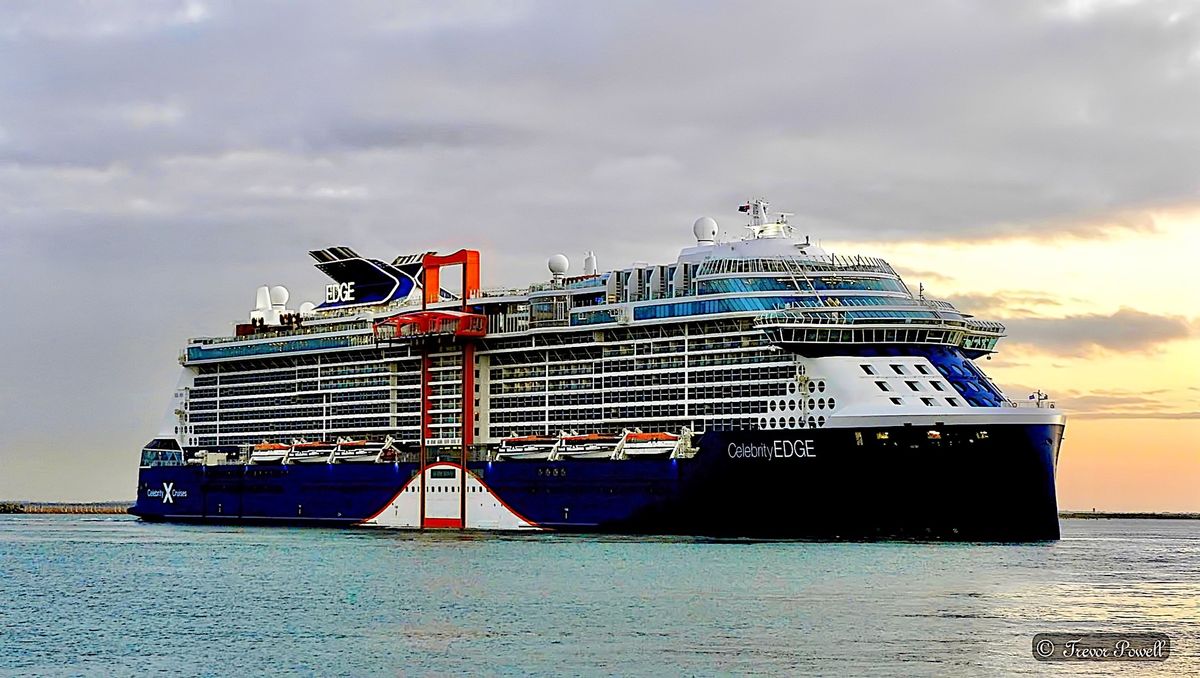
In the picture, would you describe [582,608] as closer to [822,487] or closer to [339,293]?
[822,487]

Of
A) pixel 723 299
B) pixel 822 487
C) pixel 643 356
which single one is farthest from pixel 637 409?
pixel 822 487

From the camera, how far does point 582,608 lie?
4472 cm

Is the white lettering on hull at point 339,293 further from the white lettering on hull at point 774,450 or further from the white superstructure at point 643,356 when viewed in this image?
the white lettering on hull at point 774,450

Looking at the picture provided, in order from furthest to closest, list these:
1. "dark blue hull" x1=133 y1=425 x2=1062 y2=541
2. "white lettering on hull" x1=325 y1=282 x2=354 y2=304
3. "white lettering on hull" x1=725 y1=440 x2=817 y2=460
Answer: "white lettering on hull" x1=325 y1=282 x2=354 y2=304 < "white lettering on hull" x1=725 y1=440 x2=817 y2=460 < "dark blue hull" x1=133 y1=425 x2=1062 y2=541

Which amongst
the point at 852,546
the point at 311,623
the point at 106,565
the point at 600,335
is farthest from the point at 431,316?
the point at 311,623

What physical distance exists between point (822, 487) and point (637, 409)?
35.6 feet

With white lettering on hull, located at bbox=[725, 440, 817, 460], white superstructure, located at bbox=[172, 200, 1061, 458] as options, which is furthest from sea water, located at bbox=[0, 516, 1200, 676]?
white superstructure, located at bbox=[172, 200, 1061, 458]

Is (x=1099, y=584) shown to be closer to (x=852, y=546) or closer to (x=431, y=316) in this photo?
(x=852, y=546)

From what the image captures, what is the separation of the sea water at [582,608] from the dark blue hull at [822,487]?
105 cm

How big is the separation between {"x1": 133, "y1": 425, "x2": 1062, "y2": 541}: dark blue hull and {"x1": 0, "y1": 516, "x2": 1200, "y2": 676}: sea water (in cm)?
105

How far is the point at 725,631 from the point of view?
4009 cm

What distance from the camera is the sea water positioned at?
36531 mm

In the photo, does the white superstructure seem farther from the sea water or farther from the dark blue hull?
the sea water

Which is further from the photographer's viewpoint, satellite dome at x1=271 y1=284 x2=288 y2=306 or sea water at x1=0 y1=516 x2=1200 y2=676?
satellite dome at x1=271 y1=284 x2=288 y2=306
